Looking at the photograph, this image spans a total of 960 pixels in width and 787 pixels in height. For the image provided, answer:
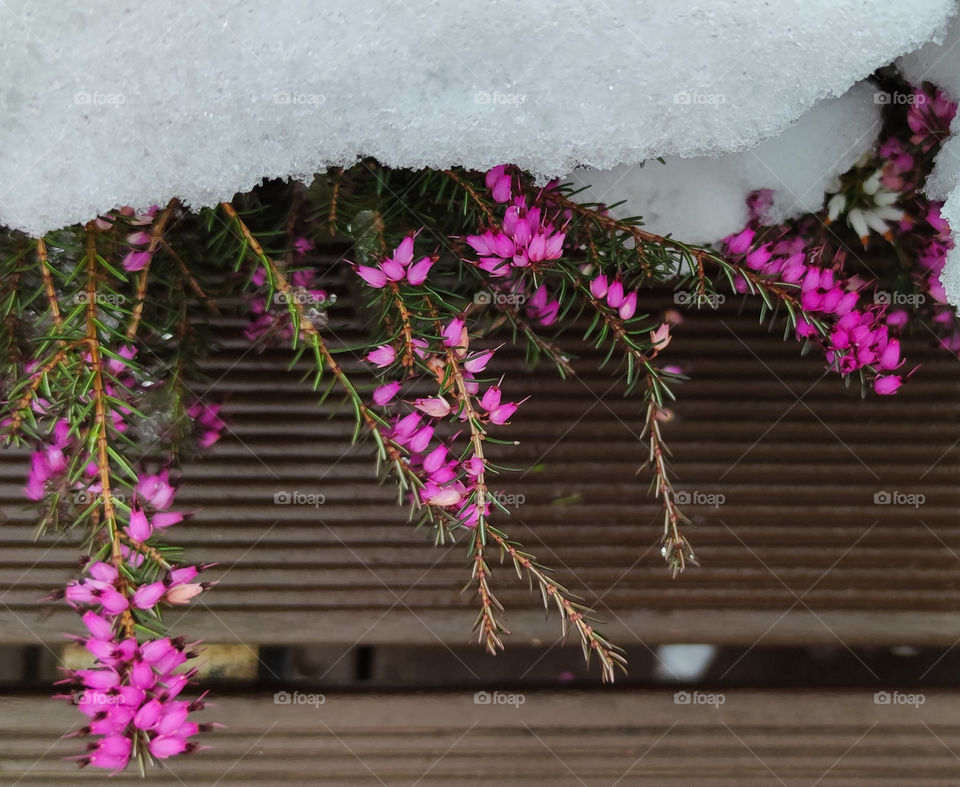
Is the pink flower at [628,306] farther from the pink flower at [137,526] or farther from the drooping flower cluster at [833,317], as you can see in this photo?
the pink flower at [137,526]

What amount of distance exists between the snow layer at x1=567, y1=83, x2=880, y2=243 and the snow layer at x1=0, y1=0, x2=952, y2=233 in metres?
0.17

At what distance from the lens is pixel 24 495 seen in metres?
0.81

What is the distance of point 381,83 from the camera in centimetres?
54

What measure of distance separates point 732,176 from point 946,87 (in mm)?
201

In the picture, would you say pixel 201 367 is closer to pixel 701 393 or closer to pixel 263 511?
Answer: pixel 263 511

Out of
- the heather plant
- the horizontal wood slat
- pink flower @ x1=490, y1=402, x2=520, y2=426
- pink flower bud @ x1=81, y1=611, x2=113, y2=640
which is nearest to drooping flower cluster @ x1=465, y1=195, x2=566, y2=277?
the heather plant

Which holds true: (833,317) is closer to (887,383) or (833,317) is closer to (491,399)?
(887,383)

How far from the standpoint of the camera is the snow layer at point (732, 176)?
731 mm

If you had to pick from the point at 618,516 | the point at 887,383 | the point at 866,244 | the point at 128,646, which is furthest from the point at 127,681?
the point at 866,244

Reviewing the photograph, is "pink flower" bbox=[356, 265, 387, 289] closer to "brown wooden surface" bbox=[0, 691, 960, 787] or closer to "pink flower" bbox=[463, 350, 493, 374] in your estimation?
"pink flower" bbox=[463, 350, 493, 374]

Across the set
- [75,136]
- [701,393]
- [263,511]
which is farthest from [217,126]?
[701,393]

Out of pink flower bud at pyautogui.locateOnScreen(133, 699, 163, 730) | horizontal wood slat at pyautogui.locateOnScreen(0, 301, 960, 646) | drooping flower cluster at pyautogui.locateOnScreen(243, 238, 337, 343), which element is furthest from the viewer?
horizontal wood slat at pyautogui.locateOnScreen(0, 301, 960, 646)

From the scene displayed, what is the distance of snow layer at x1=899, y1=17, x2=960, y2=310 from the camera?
617 mm

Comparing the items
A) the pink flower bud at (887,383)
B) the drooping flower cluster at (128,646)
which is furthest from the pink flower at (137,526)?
the pink flower bud at (887,383)
